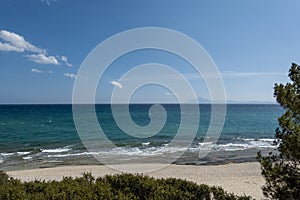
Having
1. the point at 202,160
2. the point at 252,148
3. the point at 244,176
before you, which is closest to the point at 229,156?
the point at 202,160

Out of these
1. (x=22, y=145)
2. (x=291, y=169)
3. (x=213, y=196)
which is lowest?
(x=22, y=145)

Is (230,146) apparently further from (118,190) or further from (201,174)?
(118,190)

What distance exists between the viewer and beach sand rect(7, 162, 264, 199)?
13.0 metres

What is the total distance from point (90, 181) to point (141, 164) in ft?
44.4

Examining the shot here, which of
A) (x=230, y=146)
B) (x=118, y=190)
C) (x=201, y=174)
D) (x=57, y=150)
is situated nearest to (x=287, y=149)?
(x=118, y=190)

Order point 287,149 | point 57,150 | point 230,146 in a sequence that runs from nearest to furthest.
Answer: point 287,149, point 57,150, point 230,146

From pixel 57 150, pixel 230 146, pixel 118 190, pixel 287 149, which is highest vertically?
pixel 287 149

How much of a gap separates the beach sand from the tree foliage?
804 centimetres

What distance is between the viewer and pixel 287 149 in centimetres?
404

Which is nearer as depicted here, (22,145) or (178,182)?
(178,182)

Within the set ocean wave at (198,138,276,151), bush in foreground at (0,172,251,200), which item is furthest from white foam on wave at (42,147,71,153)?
bush in foreground at (0,172,251,200)

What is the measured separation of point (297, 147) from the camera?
3912 mm

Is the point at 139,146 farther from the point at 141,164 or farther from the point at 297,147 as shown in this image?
the point at 297,147

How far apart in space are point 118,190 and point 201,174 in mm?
11168
